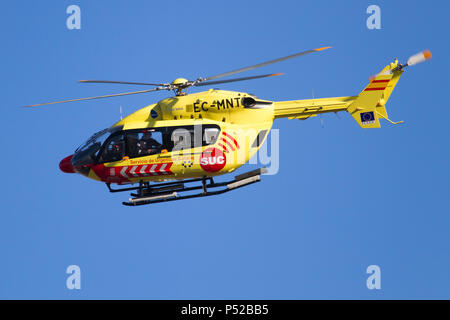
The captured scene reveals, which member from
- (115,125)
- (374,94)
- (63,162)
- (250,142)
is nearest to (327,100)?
(374,94)

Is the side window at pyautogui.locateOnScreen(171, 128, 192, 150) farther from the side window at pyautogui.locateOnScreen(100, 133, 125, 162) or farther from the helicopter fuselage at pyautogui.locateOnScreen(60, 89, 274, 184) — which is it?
the side window at pyautogui.locateOnScreen(100, 133, 125, 162)

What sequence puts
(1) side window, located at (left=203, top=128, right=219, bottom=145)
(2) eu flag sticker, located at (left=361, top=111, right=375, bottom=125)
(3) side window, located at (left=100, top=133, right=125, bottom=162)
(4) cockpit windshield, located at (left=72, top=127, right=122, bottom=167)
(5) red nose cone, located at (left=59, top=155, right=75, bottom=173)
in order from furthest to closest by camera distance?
1. (5) red nose cone, located at (left=59, top=155, right=75, bottom=173)
2. (2) eu flag sticker, located at (left=361, top=111, right=375, bottom=125)
3. (4) cockpit windshield, located at (left=72, top=127, right=122, bottom=167)
4. (3) side window, located at (left=100, top=133, right=125, bottom=162)
5. (1) side window, located at (left=203, top=128, right=219, bottom=145)

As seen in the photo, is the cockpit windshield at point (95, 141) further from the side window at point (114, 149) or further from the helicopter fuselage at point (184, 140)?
the side window at point (114, 149)

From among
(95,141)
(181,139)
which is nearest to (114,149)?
(95,141)

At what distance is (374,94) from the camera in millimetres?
14523

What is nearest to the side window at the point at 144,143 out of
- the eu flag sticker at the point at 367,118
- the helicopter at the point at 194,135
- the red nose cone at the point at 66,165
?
the helicopter at the point at 194,135

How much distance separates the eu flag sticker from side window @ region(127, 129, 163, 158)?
5067 mm

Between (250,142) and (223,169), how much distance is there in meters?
0.98

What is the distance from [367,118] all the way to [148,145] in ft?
18.0

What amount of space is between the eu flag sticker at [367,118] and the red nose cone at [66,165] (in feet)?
24.5

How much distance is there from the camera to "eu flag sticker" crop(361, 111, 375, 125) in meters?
14.5

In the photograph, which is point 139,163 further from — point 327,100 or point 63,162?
point 327,100

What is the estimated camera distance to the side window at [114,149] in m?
14.0

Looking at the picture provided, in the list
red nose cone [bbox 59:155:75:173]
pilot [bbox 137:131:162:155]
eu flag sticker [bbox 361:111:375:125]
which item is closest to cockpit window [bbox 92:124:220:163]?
pilot [bbox 137:131:162:155]
